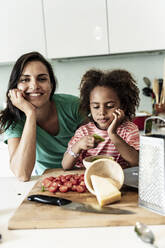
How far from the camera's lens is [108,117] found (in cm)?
129

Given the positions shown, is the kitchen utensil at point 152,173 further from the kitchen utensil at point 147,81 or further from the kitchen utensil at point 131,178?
the kitchen utensil at point 147,81

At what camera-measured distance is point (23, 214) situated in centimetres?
79

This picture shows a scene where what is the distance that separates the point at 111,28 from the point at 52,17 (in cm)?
51

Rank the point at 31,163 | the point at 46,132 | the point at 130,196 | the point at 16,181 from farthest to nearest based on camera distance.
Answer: the point at 46,132 < the point at 31,163 < the point at 16,181 < the point at 130,196

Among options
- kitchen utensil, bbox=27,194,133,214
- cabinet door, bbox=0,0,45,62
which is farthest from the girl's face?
cabinet door, bbox=0,0,45,62

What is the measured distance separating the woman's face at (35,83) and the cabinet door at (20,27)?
1.14 m

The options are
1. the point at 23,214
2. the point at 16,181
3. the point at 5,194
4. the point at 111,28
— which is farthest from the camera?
the point at 111,28

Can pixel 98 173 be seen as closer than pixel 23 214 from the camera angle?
No

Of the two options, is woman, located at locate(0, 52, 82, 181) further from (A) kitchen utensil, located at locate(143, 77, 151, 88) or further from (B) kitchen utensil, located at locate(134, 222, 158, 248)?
(A) kitchen utensil, located at locate(143, 77, 151, 88)

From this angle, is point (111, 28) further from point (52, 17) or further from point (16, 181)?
point (16, 181)

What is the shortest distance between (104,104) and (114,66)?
1613 millimetres

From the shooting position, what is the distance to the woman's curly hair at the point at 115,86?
53.8 inches

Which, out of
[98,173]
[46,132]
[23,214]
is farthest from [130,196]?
[46,132]

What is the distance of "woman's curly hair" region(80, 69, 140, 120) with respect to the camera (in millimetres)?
1367
